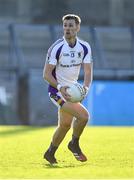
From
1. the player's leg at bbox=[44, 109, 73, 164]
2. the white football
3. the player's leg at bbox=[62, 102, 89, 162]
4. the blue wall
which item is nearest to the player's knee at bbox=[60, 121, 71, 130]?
the player's leg at bbox=[44, 109, 73, 164]

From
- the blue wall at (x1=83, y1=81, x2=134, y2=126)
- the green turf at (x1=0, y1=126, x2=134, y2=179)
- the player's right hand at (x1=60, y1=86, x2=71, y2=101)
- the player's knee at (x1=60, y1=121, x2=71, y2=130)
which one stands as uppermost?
the player's right hand at (x1=60, y1=86, x2=71, y2=101)

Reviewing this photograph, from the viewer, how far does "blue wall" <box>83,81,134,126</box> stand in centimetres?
2547

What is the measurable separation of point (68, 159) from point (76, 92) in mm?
1505

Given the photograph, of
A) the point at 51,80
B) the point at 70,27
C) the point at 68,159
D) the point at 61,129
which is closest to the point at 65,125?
the point at 61,129

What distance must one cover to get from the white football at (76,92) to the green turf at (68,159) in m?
0.93

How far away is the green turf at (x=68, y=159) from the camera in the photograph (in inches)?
365

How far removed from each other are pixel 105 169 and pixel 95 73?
65.1 feet

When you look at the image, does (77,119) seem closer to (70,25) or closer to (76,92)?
(76,92)

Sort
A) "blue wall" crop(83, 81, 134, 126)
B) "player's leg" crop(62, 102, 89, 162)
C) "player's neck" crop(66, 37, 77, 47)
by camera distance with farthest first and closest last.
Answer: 1. "blue wall" crop(83, 81, 134, 126)
2. "player's neck" crop(66, 37, 77, 47)
3. "player's leg" crop(62, 102, 89, 162)

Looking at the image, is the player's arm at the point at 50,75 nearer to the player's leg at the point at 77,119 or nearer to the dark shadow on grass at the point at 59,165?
the player's leg at the point at 77,119

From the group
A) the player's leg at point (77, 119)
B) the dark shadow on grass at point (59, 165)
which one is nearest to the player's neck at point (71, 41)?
the player's leg at point (77, 119)

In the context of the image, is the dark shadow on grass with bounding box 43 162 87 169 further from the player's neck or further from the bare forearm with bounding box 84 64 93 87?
the player's neck

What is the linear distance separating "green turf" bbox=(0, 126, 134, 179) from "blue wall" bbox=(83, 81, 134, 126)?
7.17 m

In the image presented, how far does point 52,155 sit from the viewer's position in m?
10.7
